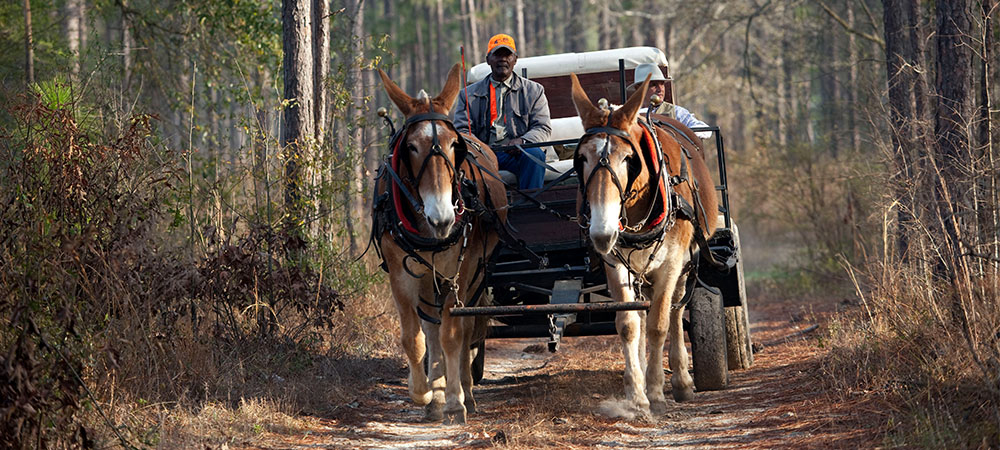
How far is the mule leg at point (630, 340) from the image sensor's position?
6.59 meters

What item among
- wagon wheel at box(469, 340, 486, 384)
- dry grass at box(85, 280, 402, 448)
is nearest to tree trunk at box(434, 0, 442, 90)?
dry grass at box(85, 280, 402, 448)

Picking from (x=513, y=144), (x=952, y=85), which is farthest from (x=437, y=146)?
(x=952, y=85)

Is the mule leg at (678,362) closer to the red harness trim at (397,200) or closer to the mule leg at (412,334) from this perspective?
the mule leg at (412,334)

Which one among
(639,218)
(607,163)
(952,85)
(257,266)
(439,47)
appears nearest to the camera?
(607,163)

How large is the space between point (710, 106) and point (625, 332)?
32.8 m

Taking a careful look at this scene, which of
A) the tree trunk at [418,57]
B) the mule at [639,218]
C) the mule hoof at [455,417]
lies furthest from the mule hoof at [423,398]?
the tree trunk at [418,57]

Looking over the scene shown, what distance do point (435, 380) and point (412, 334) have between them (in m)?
0.38

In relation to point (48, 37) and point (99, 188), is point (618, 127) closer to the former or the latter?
point (99, 188)

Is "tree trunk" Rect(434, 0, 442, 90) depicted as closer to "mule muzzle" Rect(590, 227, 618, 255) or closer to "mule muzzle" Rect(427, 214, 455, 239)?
"mule muzzle" Rect(427, 214, 455, 239)

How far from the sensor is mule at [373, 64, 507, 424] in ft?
20.5

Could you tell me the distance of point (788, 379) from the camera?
26.2 ft

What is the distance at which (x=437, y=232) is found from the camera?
6074 mm

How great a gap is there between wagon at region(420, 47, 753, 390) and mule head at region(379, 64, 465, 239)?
68 cm

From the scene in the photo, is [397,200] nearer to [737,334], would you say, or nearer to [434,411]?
[434,411]
